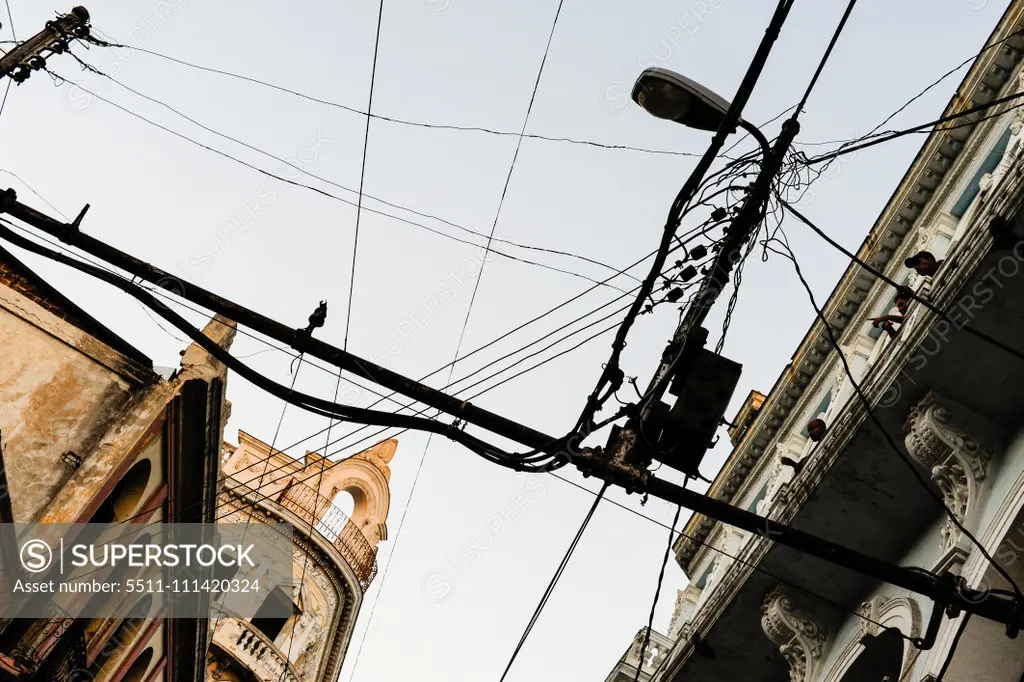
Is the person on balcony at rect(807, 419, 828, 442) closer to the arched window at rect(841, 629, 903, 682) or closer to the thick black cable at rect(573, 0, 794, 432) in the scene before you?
the arched window at rect(841, 629, 903, 682)

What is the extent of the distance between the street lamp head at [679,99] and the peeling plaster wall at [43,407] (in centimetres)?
1078

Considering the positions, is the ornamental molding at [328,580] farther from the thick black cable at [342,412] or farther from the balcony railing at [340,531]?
the thick black cable at [342,412]

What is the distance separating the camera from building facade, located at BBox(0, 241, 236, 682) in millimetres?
13375

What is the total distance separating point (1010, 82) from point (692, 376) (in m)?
9.09

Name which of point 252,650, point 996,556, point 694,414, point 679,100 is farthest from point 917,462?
point 252,650

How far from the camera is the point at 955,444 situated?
946 cm

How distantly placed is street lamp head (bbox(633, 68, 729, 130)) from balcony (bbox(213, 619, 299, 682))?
21223 mm

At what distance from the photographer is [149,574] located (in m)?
17.5

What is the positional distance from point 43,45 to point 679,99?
8815 mm

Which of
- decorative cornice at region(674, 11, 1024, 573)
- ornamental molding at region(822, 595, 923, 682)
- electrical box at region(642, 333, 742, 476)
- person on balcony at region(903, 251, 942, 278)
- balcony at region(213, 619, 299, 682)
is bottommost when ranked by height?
electrical box at region(642, 333, 742, 476)

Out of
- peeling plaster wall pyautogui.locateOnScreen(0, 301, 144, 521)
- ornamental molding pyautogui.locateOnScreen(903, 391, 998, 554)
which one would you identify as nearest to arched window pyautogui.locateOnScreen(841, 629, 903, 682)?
ornamental molding pyautogui.locateOnScreen(903, 391, 998, 554)

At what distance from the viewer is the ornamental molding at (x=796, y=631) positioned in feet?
37.7

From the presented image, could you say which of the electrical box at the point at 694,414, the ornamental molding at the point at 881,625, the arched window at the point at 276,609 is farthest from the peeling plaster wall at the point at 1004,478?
the arched window at the point at 276,609

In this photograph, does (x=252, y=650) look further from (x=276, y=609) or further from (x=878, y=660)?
(x=878, y=660)
